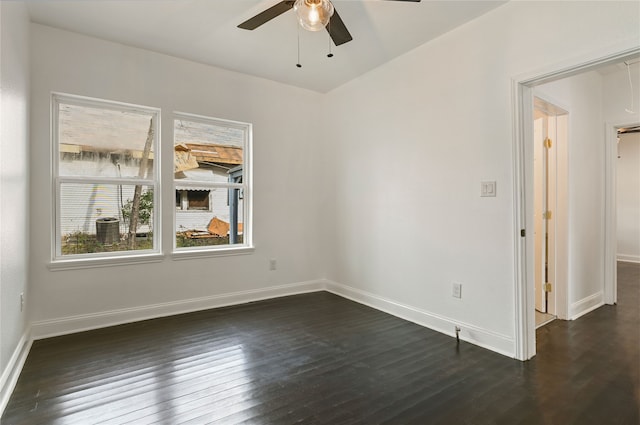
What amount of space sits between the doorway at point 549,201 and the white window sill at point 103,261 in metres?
4.04

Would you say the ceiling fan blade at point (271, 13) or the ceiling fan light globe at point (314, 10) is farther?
the ceiling fan blade at point (271, 13)

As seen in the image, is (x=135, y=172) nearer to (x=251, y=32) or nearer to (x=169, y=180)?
(x=169, y=180)

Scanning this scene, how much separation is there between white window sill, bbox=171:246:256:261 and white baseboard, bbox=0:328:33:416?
1.32 m

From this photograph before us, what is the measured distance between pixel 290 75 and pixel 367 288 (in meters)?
2.79

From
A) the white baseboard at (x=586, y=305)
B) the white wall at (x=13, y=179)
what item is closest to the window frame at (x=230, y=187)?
the white wall at (x=13, y=179)

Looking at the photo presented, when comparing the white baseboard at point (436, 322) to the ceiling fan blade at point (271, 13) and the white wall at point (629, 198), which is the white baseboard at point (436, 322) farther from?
the white wall at point (629, 198)

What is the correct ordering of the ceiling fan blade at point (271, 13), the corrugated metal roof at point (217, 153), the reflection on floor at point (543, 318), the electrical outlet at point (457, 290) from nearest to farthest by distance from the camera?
the ceiling fan blade at point (271, 13)
the electrical outlet at point (457, 290)
the reflection on floor at point (543, 318)
the corrugated metal roof at point (217, 153)

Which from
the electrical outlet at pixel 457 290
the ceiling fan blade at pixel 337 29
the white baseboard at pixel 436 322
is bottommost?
the white baseboard at pixel 436 322

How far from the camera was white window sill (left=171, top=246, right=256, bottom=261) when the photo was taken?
138 inches

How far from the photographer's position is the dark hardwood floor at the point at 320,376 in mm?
1763

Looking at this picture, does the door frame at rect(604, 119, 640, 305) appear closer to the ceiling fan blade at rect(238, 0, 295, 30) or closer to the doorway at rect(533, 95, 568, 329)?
the doorway at rect(533, 95, 568, 329)

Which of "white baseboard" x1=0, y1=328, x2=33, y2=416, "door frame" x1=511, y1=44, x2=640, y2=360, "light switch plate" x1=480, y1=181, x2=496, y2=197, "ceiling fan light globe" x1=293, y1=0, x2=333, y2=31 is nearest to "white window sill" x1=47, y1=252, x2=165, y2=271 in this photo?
"white baseboard" x1=0, y1=328, x2=33, y2=416

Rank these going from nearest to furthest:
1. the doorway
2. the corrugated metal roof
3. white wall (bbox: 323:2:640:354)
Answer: white wall (bbox: 323:2:640:354), the doorway, the corrugated metal roof

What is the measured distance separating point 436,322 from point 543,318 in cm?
125
